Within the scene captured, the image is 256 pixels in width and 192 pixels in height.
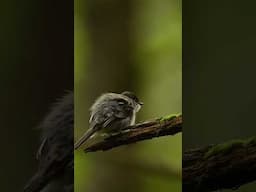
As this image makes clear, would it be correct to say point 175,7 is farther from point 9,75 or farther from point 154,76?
point 9,75

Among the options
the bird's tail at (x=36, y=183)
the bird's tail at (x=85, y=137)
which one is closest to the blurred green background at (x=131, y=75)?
the bird's tail at (x=85, y=137)

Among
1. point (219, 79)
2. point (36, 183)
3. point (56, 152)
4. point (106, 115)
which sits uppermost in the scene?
point (219, 79)

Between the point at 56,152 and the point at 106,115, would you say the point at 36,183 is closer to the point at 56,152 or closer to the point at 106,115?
the point at 56,152

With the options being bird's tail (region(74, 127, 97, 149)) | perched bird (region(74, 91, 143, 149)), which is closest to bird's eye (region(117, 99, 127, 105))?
perched bird (region(74, 91, 143, 149))

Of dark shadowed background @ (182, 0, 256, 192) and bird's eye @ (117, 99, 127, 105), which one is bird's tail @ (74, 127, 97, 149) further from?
dark shadowed background @ (182, 0, 256, 192)

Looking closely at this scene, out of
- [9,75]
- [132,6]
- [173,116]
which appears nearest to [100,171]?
[173,116]

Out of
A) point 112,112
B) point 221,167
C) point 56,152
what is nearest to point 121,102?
point 112,112

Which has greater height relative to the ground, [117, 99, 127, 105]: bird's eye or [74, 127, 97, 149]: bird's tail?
[117, 99, 127, 105]: bird's eye
